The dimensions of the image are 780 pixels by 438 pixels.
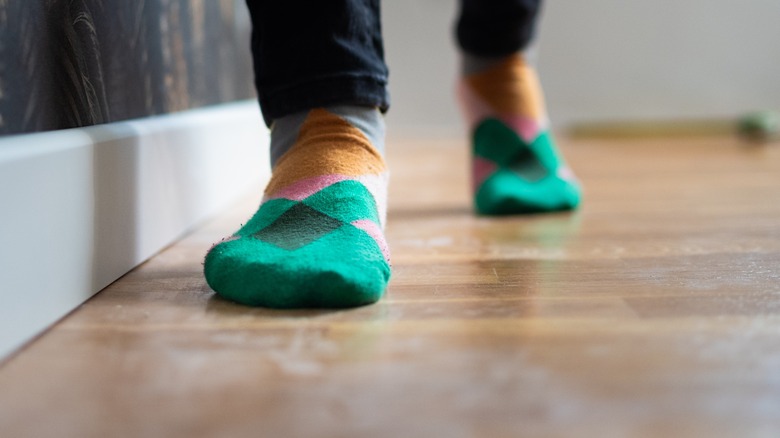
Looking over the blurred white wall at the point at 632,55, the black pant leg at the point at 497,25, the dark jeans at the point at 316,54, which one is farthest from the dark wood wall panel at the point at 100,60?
the blurred white wall at the point at 632,55

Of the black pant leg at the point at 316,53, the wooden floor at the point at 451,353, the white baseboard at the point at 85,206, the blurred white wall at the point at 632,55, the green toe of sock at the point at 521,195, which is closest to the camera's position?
the wooden floor at the point at 451,353

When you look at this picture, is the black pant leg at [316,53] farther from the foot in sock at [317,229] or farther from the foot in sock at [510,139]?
the foot in sock at [510,139]

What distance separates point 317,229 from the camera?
0.59m

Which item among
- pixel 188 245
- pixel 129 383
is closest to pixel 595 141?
pixel 188 245

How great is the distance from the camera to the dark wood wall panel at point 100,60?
500mm

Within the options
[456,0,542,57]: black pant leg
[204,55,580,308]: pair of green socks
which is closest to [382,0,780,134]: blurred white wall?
[456,0,542,57]: black pant leg

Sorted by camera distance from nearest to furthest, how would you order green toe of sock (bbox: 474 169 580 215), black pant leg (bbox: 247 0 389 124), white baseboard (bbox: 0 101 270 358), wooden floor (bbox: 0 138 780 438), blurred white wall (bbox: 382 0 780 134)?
wooden floor (bbox: 0 138 780 438) → white baseboard (bbox: 0 101 270 358) → black pant leg (bbox: 247 0 389 124) → green toe of sock (bbox: 474 169 580 215) → blurred white wall (bbox: 382 0 780 134)

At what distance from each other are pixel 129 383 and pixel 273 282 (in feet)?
0.45

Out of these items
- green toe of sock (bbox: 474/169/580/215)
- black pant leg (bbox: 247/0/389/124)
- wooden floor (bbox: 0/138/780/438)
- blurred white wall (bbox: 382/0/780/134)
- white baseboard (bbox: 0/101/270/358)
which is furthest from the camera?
blurred white wall (bbox: 382/0/780/134)

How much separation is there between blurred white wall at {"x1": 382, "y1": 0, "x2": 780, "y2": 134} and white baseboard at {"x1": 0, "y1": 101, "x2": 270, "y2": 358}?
67.4 inches

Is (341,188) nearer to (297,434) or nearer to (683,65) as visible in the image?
(297,434)

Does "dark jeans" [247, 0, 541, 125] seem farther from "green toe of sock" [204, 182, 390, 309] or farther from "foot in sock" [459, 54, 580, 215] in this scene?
"foot in sock" [459, 54, 580, 215]

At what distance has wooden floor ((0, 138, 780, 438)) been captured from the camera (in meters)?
0.36

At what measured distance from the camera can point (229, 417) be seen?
0.36 m
